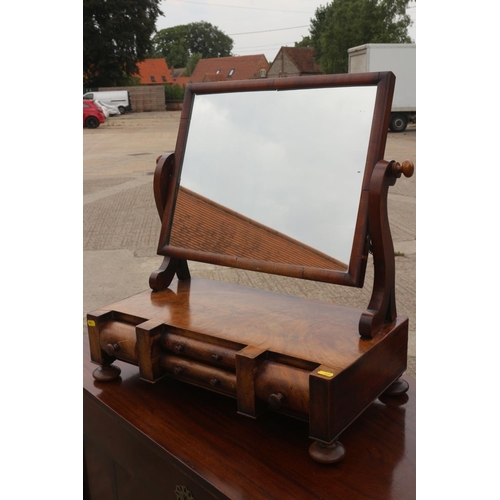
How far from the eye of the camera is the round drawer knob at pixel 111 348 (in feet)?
3.88

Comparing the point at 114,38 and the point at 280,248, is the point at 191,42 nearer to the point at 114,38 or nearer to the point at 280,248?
the point at 114,38

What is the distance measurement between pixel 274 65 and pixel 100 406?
110 feet

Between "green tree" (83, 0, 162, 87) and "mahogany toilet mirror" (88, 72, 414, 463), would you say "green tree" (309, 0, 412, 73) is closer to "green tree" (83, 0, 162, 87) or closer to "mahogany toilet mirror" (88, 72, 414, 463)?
"green tree" (83, 0, 162, 87)

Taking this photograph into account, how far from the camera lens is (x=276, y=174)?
1105mm

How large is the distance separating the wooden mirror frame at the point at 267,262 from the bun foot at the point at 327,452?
28cm

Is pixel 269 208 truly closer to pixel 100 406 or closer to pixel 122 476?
pixel 100 406

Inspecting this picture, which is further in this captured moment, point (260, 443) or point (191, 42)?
point (191, 42)

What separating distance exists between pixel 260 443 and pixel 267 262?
13.8 inches

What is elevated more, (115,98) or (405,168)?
(115,98)

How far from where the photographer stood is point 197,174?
124 centimetres

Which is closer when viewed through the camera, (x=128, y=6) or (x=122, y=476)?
(x=122, y=476)

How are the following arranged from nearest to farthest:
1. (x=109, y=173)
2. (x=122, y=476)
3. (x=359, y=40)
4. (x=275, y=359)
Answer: (x=275, y=359), (x=122, y=476), (x=109, y=173), (x=359, y=40)

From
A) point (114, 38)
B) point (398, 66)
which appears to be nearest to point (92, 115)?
point (398, 66)

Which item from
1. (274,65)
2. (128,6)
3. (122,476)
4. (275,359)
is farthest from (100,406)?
(274,65)
